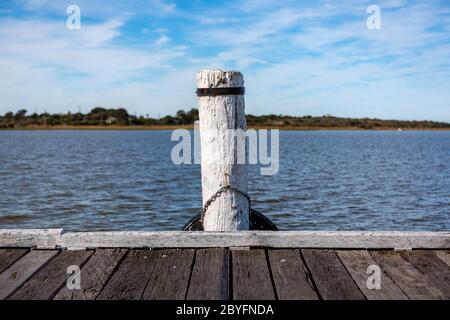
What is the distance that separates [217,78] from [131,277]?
6.64ft

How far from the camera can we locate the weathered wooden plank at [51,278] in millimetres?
3867

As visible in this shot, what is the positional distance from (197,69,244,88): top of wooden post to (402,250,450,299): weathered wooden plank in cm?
215

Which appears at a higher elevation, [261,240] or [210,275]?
[261,240]

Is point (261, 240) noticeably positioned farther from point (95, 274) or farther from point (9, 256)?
point (9, 256)

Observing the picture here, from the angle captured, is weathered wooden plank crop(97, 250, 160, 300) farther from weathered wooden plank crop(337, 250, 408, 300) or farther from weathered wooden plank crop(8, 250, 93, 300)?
weathered wooden plank crop(337, 250, 408, 300)

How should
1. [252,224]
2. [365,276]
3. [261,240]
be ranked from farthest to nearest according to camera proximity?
[252,224]
[261,240]
[365,276]

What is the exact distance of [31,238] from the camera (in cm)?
496

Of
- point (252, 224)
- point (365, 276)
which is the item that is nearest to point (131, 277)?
point (365, 276)

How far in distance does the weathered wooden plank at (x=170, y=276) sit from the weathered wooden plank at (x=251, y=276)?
361 mm

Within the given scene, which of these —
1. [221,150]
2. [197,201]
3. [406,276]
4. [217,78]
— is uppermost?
[217,78]

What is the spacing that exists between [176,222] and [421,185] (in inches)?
529

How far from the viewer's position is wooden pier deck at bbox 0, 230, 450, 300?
390cm

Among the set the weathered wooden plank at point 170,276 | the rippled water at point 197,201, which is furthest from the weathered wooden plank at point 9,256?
A: the rippled water at point 197,201

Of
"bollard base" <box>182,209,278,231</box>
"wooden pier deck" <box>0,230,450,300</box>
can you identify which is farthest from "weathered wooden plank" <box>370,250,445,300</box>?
"bollard base" <box>182,209,278,231</box>
